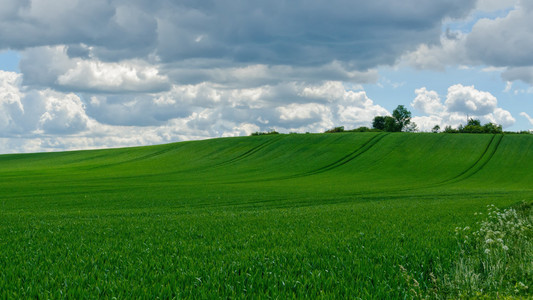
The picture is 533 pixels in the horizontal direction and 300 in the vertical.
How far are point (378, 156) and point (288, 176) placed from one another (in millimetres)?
23109

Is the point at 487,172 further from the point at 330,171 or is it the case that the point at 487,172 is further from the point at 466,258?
the point at 466,258

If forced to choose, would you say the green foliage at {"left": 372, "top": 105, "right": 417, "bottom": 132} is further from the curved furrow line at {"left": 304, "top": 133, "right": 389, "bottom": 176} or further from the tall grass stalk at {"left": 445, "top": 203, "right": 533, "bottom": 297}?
the tall grass stalk at {"left": 445, "top": 203, "right": 533, "bottom": 297}

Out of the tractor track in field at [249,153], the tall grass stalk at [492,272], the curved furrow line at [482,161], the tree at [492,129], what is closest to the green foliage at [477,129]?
the tree at [492,129]

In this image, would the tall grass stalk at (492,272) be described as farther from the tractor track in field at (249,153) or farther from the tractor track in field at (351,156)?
the tractor track in field at (249,153)

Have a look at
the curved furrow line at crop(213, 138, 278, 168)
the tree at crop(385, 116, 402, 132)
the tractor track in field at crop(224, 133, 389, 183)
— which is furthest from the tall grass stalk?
→ the tree at crop(385, 116, 402, 132)

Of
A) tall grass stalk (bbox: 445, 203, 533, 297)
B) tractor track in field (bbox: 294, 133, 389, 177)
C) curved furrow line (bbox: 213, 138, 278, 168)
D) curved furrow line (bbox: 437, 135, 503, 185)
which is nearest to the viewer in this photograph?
tall grass stalk (bbox: 445, 203, 533, 297)

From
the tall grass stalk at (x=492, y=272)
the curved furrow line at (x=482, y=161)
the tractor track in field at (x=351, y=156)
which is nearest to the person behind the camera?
the tall grass stalk at (x=492, y=272)

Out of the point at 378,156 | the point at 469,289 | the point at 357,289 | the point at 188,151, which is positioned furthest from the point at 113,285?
the point at 188,151

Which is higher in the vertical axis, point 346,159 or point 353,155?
point 353,155

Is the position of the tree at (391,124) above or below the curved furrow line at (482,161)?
above

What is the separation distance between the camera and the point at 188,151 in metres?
105

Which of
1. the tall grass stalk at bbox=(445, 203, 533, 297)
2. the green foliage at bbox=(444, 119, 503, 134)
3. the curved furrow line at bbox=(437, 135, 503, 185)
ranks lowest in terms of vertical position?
the tall grass stalk at bbox=(445, 203, 533, 297)

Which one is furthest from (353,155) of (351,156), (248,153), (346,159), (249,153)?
(248,153)

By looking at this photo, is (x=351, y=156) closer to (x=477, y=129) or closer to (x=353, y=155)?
(x=353, y=155)
